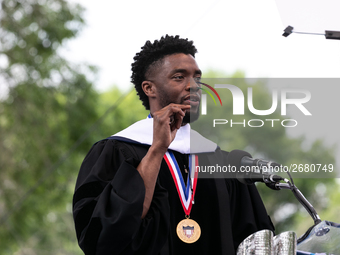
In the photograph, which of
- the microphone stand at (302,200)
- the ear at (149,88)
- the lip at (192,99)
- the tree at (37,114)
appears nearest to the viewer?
the microphone stand at (302,200)

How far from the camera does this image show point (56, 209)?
11.1 meters

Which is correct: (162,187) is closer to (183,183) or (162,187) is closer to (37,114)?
(183,183)

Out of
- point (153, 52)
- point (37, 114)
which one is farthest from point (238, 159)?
point (37, 114)

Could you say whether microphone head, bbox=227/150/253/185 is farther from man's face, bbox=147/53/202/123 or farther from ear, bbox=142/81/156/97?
ear, bbox=142/81/156/97

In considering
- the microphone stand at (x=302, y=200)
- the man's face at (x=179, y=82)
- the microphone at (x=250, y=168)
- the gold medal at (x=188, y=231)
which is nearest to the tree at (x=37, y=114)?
the man's face at (x=179, y=82)

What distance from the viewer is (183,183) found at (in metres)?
2.86

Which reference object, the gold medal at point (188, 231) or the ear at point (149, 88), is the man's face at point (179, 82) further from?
the gold medal at point (188, 231)

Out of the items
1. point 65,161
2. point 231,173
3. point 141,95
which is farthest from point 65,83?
point 231,173

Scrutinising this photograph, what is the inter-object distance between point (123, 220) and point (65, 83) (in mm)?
9391

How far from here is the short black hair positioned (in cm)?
325

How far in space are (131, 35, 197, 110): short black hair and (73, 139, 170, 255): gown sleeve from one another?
0.83 metres

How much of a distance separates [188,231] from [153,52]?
3.94 feet

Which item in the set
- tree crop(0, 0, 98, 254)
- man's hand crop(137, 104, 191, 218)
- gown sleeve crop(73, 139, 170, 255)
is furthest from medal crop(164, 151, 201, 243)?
tree crop(0, 0, 98, 254)

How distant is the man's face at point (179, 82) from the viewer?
291cm
